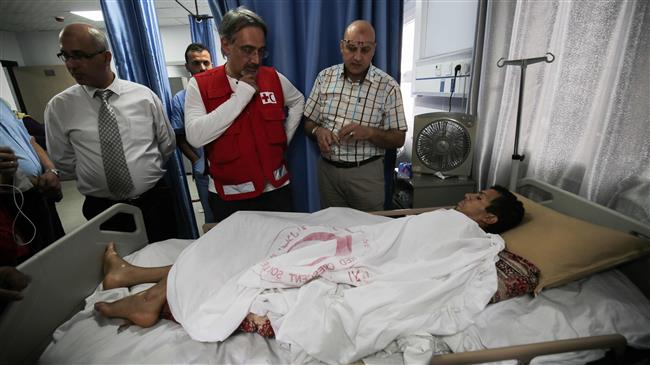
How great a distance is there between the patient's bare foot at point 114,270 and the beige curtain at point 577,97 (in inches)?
79.2


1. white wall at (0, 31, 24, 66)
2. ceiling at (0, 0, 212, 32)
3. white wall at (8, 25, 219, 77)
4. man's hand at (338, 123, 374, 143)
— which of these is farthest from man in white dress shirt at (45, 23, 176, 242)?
white wall at (0, 31, 24, 66)

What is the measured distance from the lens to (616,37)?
1.19 metres

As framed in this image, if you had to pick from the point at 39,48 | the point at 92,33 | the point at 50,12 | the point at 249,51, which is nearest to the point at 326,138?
the point at 249,51

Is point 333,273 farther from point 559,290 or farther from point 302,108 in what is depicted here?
point 302,108

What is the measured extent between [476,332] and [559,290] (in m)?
0.42

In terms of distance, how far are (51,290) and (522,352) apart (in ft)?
4.95

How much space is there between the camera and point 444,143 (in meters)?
1.96

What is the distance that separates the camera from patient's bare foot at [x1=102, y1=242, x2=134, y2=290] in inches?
47.4

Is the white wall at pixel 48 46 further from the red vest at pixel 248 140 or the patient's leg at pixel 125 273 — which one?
the patient's leg at pixel 125 273

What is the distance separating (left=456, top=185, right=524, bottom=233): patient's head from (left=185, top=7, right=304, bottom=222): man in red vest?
1.03m

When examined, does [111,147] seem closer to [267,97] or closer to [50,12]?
[267,97]

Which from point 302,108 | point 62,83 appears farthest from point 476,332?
point 62,83

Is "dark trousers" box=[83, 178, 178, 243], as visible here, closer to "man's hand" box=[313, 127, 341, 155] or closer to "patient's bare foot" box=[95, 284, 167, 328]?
"patient's bare foot" box=[95, 284, 167, 328]

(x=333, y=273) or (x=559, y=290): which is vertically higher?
(x=333, y=273)
